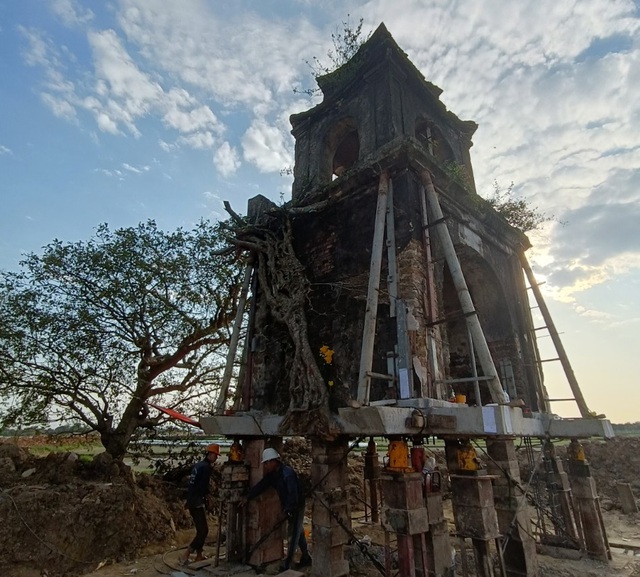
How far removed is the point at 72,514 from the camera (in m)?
8.88

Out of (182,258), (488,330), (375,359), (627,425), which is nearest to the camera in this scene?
(375,359)

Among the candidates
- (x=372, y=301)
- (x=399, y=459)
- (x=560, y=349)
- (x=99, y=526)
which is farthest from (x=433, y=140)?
(x=99, y=526)

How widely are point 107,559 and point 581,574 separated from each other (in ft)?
30.8

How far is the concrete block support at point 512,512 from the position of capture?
5.66 m

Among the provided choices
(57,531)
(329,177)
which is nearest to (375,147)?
(329,177)

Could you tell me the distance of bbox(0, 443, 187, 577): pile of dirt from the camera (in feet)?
26.6

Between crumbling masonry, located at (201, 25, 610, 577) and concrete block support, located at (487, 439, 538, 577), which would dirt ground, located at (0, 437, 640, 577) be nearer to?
concrete block support, located at (487, 439, 538, 577)

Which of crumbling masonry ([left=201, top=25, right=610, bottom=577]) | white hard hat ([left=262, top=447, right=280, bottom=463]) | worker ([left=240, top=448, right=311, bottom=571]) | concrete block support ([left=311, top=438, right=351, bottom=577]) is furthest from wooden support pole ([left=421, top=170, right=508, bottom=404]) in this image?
white hard hat ([left=262, top=447, right=280, bottom=463])

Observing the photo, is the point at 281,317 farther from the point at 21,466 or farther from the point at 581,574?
the point at 21,466

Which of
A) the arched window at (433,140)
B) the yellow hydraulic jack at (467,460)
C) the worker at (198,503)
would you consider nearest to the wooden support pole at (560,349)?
the yellow hydraulic jack at (467,460)

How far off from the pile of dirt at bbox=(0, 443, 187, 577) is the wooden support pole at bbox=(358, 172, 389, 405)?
24.7 feet

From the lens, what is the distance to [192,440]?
44.4 feet

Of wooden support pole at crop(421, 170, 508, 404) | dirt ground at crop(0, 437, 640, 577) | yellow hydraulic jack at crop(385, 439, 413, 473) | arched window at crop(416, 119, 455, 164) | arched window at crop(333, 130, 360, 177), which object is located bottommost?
dirt ground at crop(0, 437, 640, 577)

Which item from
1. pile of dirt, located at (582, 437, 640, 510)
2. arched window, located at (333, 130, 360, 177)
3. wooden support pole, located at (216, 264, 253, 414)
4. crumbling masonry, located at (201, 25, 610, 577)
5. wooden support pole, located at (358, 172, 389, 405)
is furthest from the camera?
pile of dirt, located at (582, 437, 640, 510)
